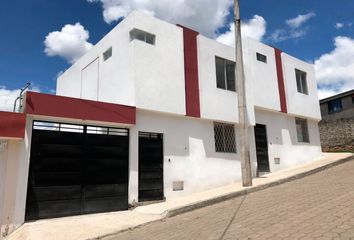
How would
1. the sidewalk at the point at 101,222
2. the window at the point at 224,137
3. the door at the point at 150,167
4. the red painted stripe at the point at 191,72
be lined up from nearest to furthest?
the sidewalk at the point at 101,222
the door at the point at 150,167
the red painted stripe at the point at 191,72
the window at the point at 224,137

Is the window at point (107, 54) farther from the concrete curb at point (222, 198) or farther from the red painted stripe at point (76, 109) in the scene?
Result: the concrete curb at point (222, 198)

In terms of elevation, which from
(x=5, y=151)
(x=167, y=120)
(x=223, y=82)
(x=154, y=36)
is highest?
(x=154, y=36)

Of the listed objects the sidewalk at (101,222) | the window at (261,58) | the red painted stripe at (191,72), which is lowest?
the sidewalk at (101,222)

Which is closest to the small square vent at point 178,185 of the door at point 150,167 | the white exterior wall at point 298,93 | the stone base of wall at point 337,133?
the door at point 150,167

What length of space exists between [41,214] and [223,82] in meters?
8.89

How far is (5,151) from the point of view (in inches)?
329

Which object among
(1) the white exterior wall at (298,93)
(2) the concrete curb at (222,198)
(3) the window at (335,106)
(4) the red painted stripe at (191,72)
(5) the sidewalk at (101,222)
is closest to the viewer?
(5) the sidewalk at (101,222)

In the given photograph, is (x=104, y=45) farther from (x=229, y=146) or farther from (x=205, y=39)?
(x=229, y=146)

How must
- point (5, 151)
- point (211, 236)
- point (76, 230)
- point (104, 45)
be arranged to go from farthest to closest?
point (104, 45) → point (5, 151) → point (76, 230) → point (211, 236)

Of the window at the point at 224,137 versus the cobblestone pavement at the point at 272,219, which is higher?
the window at the point at 224,137

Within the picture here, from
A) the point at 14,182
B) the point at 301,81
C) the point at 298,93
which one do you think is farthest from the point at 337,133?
the point at 14,182

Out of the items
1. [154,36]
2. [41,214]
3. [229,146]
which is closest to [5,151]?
[41,214]

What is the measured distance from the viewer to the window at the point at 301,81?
18.6m

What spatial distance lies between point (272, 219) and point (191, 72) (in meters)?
7.11
